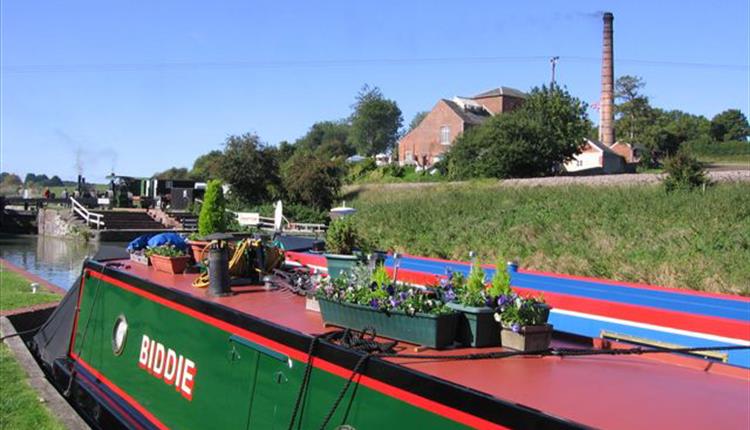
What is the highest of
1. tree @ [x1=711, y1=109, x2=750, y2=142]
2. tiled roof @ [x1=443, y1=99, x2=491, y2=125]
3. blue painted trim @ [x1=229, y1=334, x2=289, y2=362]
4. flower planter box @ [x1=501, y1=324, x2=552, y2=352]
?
tree @ [x1=711, y1=109, x2=750, y2=142]

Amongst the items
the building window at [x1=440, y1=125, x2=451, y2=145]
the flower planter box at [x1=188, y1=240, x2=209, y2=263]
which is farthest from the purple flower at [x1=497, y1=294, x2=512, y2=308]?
the building window at [x1=440, y1=125, x2=451, y2=145]

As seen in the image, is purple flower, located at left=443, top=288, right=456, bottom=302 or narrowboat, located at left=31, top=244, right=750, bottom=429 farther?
purple flower, located at left=443, top=288, right=456, bottom=302

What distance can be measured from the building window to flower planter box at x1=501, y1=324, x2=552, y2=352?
57.5 meters

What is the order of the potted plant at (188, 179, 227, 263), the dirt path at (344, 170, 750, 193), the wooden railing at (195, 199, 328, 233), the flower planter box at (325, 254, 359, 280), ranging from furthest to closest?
1. the wooden railing at (195, 199, 328, 233)
2. the dirt path at (344, 170, 750, 193)
3. the potted plant at (188, 179, 227, 263)
4. the flower planter box at (325, 254, 359, 280)

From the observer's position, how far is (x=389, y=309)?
3.33 metres

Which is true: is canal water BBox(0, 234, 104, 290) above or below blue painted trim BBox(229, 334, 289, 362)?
below

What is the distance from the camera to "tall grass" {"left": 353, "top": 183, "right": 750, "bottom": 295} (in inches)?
513

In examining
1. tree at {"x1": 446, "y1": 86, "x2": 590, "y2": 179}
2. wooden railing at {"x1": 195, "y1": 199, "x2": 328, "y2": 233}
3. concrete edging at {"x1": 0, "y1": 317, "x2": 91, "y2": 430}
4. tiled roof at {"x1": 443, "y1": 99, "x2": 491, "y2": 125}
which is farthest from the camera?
tiled roof at {"x1": 443, "y1": 99, "x2": 491, "y2": 125}

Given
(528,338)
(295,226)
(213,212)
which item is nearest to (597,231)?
(213,212)

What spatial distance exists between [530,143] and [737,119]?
6181cm

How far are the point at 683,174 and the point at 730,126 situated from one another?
248 ft

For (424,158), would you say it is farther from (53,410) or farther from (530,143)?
(53,410)

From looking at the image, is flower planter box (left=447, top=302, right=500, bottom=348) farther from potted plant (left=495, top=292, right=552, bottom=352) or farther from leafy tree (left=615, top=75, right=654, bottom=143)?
leafy tree (left=615, top=75, right=654, bottom=143)

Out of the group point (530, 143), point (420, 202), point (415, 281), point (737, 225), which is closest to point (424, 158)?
point (530, 143)
